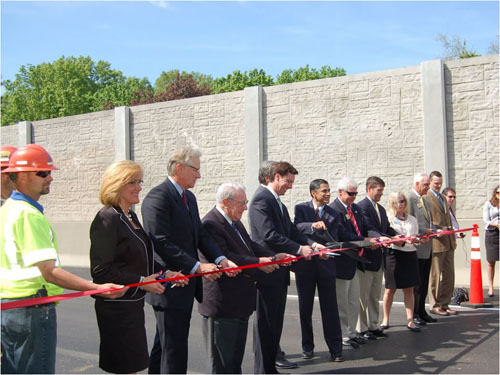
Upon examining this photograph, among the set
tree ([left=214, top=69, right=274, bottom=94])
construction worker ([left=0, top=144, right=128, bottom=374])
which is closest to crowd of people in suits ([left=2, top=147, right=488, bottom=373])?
construction worker ([left=0, top=144, right=128, bottom=374])

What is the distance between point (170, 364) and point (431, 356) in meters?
3.56

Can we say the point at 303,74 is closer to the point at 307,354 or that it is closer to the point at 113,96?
the point at 113,96

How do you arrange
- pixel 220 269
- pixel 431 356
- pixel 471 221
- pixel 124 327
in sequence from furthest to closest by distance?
pixel 471 221 < pixel 431 356 < pixel 220 269 < pixel 124 327

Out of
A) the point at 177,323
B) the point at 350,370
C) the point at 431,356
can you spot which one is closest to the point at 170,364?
the point at 177,323

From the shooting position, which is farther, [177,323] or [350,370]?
[350,370]

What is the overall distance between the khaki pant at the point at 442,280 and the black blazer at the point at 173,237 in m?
5.23

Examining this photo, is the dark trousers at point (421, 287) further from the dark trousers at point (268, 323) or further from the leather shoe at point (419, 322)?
the dark trousers at point (268, 323)

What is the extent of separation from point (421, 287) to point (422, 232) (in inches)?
34.6

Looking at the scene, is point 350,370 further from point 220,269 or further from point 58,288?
point 58,288

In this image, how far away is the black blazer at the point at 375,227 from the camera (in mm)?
7613

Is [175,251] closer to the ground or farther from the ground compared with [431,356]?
farther from the ground

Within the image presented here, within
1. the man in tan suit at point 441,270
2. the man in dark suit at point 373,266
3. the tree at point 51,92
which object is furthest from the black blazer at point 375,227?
the tree at point 51,92

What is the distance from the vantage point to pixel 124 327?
3.87m

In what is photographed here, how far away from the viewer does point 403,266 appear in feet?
25.6
